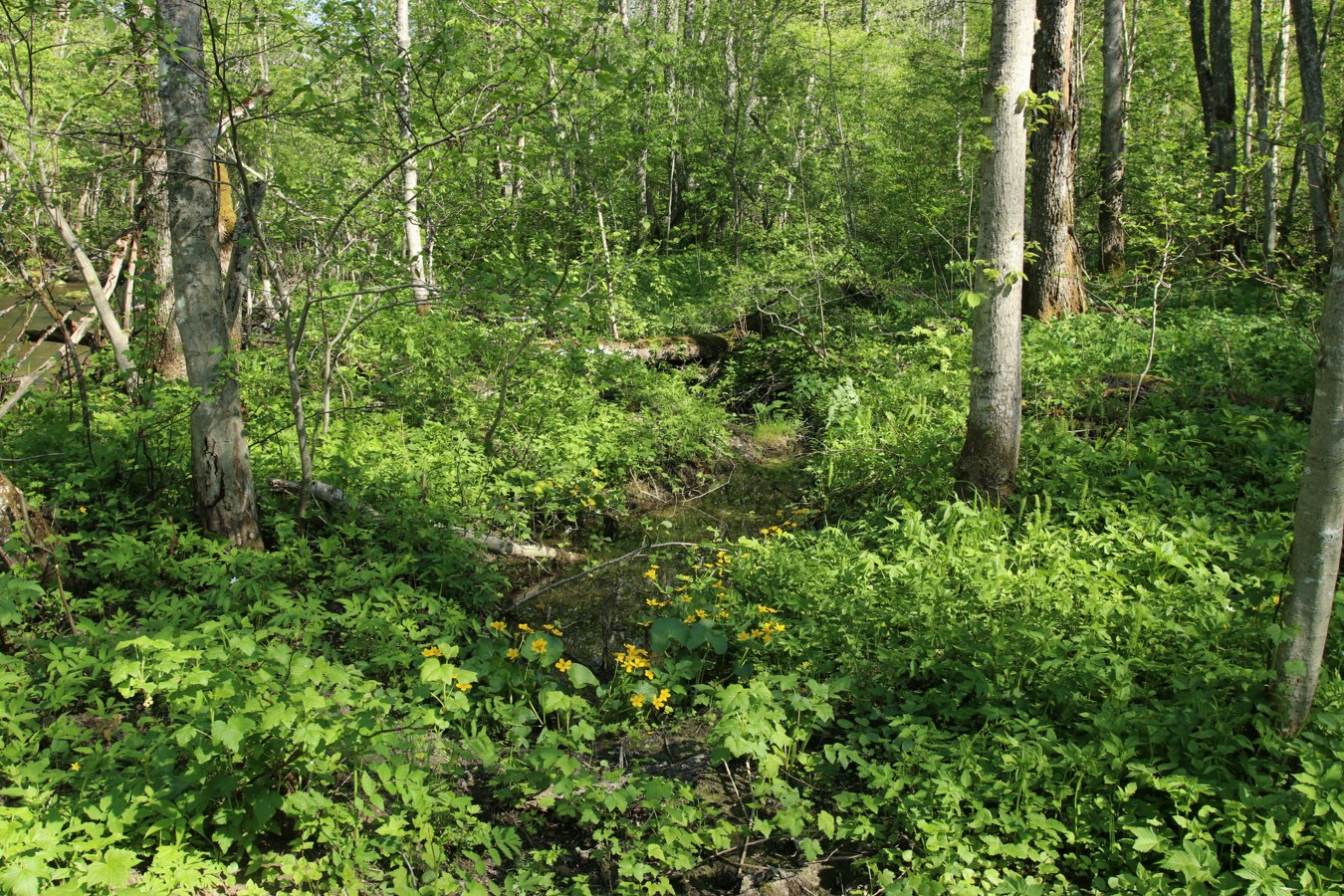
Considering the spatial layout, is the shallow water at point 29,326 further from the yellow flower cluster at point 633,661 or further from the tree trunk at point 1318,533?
the tree trunk at point 1318,533

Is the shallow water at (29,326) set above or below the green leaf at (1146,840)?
above

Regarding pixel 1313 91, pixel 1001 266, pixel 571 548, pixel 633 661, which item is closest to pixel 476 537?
pixel 571 548

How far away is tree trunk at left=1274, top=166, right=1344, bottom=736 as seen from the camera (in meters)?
2.64

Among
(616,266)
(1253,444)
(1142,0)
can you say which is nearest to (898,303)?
(616,266)

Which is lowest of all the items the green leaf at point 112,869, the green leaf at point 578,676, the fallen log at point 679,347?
the green leaf at point 578,676

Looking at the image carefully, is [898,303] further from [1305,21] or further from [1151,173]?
[1305,21]

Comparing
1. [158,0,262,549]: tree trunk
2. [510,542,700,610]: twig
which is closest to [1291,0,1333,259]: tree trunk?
[510,542,700,610]: twig

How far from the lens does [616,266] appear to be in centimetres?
793

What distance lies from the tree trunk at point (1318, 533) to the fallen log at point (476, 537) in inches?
175

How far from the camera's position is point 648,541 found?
657 centimetres

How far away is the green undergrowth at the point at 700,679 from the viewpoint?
2.66 m

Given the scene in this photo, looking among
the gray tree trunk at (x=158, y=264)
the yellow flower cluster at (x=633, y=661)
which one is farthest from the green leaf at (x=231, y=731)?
the gray tree trunk at (x=158, y=264)

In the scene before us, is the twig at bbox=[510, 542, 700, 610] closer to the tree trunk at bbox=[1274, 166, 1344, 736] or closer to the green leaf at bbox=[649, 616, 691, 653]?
the green leaf at bbox=[649, 616, 691, 653]

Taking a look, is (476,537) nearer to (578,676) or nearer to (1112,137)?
(578,676)
